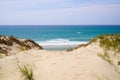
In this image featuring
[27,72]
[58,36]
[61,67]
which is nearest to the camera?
[27,72]

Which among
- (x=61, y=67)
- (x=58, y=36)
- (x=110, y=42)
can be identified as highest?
(x=110, y=42)

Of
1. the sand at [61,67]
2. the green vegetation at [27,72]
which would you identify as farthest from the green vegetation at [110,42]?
the green vegetation at [27,72]

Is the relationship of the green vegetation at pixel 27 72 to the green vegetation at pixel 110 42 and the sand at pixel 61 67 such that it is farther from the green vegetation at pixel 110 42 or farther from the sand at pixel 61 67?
the green vegetation at pixel 110 42

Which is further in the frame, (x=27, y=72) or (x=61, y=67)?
(x=61, y=67)

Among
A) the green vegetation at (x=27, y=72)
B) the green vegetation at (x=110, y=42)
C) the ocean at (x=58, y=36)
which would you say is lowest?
the ocean at (x=58, y=36)

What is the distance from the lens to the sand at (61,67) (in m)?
6.11

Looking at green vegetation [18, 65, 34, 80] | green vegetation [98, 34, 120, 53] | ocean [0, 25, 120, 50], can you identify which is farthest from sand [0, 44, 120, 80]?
ocean [0, 25, 120, 50]

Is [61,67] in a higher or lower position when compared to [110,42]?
lower

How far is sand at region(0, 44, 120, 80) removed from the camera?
241 inches

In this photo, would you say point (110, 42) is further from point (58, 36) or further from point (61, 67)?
point (58, 36)

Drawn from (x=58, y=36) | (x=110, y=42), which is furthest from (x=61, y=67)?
(x=58, y=36)

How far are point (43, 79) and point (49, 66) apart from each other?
675mm

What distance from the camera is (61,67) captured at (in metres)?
6.56

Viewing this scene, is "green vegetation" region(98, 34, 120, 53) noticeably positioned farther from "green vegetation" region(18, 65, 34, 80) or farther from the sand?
"green vegetation" region(18, 65, 34, 80)
